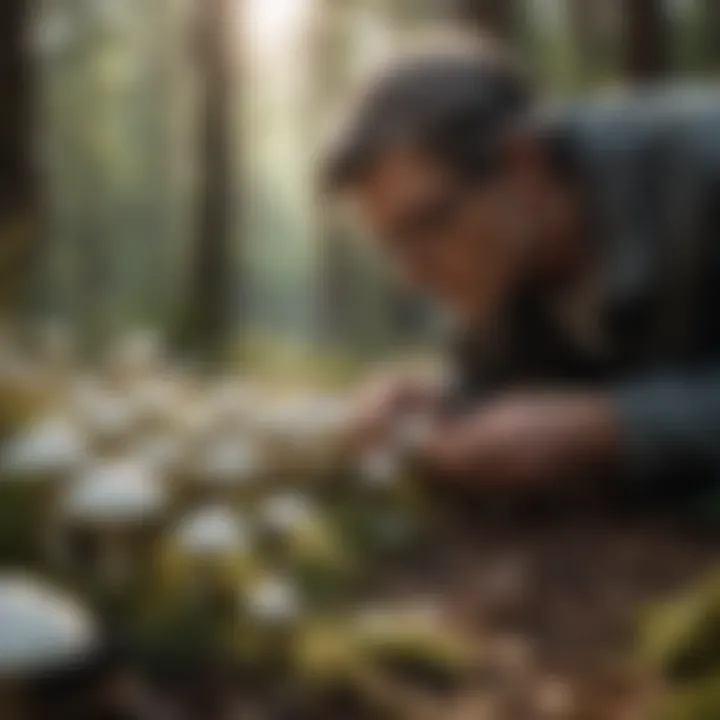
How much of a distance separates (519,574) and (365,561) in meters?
0.10

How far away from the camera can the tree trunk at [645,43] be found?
3.09 feet

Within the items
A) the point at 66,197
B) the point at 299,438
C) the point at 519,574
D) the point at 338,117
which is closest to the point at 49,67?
the point at 66,197

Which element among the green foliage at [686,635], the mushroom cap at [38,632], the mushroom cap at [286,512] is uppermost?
the mushroom cap at [286,512]

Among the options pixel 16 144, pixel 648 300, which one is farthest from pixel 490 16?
pixel 16 144

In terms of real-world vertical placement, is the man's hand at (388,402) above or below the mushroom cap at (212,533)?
above

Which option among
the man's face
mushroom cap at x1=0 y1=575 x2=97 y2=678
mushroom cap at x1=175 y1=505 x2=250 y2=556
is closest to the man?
the man's face

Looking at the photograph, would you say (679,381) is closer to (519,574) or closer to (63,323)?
(519,574)

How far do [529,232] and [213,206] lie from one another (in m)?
0.21

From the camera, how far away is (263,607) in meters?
0.90

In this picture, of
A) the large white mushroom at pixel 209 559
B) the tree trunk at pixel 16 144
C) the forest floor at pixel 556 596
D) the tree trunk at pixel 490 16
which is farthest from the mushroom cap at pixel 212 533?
the tree trunk at pixel 490 16

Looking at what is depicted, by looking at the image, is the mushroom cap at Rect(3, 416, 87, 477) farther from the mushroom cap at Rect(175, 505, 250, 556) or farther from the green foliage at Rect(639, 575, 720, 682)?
the green foliage at Rect(639, 575, 720, 682)

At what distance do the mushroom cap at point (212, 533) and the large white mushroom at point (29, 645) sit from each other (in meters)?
0.09

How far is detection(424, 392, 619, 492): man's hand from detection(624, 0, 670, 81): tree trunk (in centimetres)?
22

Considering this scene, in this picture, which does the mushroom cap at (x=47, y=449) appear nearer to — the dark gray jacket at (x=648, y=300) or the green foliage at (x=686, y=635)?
the dark gray jacket at (x=648, y=300)
